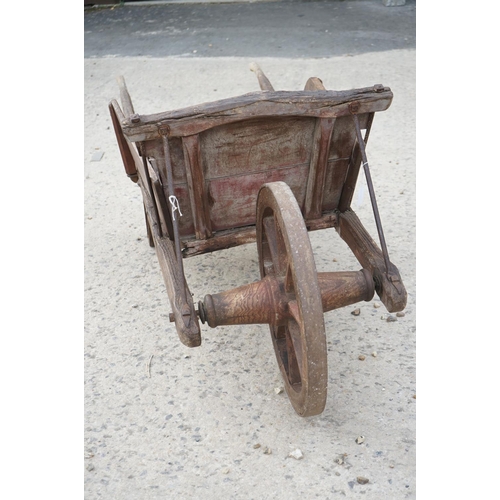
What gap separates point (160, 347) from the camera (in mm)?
3301

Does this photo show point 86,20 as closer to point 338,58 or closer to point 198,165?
point 338,58

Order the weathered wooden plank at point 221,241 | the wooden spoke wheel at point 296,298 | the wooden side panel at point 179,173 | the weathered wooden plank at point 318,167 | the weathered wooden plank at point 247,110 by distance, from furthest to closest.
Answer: the weathered wooden plank at point 221,241, the weathered wooden plank at point 318,167, the wooden side panel at point 179,173, the weathered wooden plank at point 247,110, the wooden spoke wheel at point 296,298

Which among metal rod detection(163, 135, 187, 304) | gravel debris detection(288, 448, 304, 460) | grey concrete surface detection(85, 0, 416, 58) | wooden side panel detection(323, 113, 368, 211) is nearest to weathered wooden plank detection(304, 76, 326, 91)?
wooden side panel detection(323, 113, 368, 211)

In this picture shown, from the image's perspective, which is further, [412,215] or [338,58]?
[338,58]

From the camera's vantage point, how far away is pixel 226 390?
9.81 ft

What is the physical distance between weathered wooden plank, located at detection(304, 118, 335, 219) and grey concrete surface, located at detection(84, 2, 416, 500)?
69 centimetres

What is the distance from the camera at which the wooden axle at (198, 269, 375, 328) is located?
2609 mm

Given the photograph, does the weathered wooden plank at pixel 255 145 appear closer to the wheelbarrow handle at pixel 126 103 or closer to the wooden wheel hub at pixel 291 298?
the wooden wheel hub at pixel 291 298

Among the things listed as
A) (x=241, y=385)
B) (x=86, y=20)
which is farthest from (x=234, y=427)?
(x=86, y=20)

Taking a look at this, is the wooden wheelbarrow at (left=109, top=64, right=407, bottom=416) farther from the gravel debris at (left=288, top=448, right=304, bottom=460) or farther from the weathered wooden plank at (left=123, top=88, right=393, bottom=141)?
the gravel debris at (left=288, top=448, right=304, bottom=460)

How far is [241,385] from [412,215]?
2.03 metres

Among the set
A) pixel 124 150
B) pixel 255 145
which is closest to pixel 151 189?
pixel 255 145

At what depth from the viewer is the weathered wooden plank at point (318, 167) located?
2786 mm

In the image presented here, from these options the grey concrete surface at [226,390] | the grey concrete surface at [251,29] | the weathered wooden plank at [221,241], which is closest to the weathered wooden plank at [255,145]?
the weathered wooden plank at [221,241]
